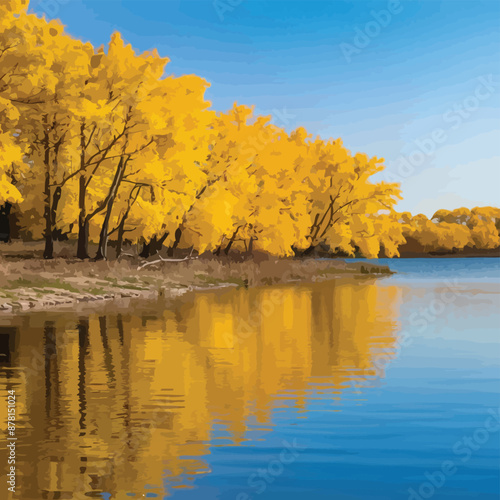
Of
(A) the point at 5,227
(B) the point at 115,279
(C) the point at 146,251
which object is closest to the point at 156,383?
(B) the point at 115,279

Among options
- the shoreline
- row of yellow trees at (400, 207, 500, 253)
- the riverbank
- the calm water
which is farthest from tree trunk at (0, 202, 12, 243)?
row of yellow trees at (400, 207, 500, 253)

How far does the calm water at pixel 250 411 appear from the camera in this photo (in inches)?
243

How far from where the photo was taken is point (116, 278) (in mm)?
28062

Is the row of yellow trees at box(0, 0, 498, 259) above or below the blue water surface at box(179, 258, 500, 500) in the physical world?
above

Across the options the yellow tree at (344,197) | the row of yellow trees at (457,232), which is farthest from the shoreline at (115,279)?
the row of yellow trees at (457,232)

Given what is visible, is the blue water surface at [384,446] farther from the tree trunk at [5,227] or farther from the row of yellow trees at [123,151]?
the tree trunk at [5,227]

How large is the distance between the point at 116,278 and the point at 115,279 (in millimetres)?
Result: 117

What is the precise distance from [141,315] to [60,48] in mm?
12501

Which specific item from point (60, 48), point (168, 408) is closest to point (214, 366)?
point (168, 408)

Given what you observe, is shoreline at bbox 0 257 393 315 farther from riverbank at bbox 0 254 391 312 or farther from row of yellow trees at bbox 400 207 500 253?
row of yellow trees at bbox 400 207 500 253

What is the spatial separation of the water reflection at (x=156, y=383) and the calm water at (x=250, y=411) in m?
0.03

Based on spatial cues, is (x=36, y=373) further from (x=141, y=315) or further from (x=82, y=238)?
(x=82, y=238)

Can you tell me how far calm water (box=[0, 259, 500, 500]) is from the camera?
243 inches

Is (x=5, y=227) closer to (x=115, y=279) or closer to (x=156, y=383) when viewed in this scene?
(x=115, y=279)
